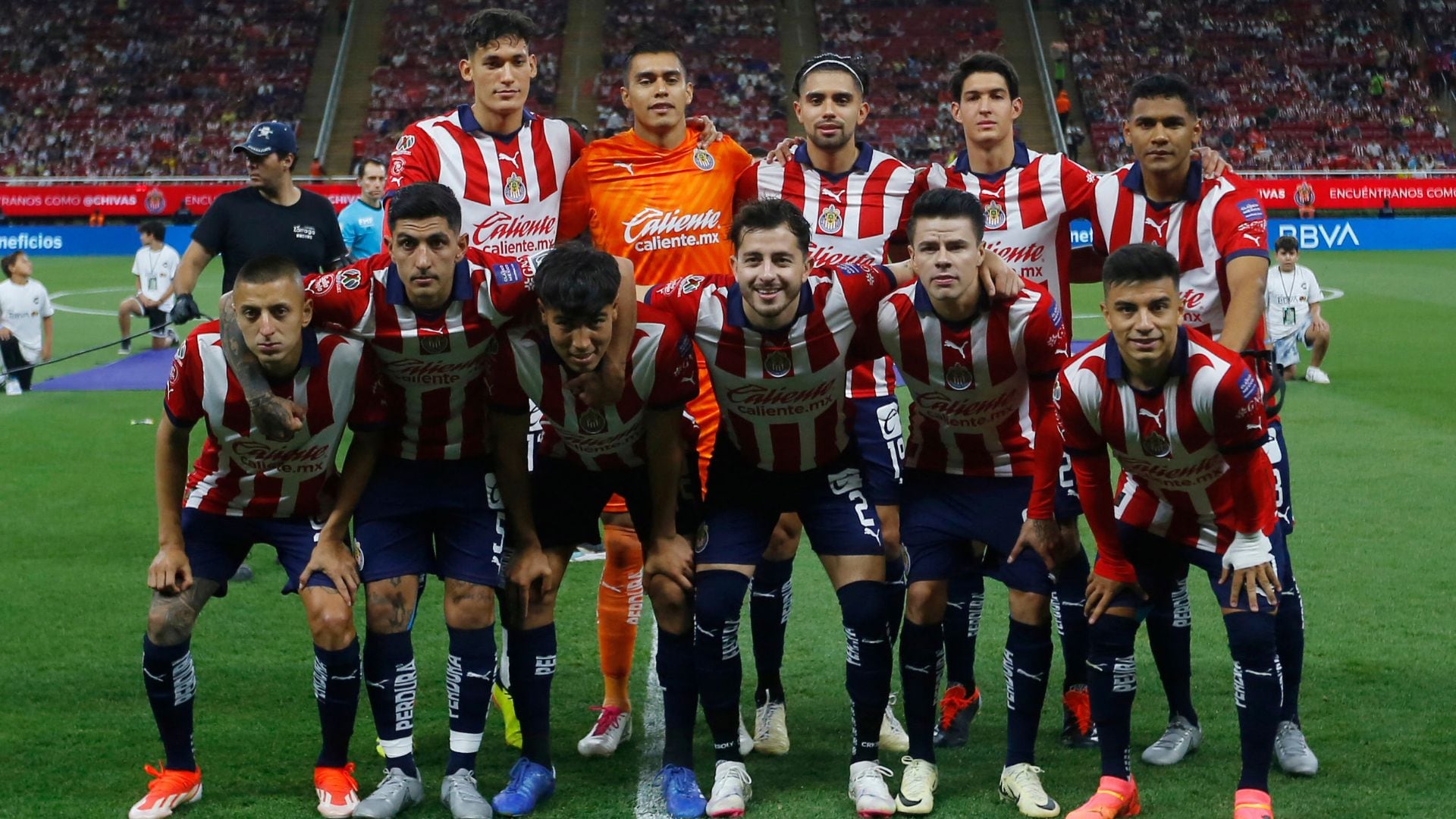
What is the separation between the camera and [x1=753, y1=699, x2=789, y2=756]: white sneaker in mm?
5508

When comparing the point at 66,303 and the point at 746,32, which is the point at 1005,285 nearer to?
the point at 66,303

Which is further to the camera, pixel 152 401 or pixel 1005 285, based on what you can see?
pixel 152 401

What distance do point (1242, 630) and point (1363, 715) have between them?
1.44 meters

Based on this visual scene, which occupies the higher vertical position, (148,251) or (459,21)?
(459,21)

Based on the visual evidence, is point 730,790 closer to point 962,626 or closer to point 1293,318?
point 962,626

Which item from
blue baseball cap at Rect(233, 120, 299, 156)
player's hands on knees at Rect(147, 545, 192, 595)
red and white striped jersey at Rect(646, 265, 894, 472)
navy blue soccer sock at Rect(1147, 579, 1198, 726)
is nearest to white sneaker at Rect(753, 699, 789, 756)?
red and white striped jersey at Rect(646, 265, 894, 472)

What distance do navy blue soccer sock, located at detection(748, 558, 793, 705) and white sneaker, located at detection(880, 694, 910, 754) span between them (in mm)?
408

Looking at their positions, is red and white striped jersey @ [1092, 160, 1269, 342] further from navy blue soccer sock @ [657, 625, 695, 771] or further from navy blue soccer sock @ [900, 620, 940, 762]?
navy blue soccer sock @ [657, 625, 695, 771]

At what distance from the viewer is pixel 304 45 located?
44.0 metres

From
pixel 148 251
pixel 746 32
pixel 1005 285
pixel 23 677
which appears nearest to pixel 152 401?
pixel 148 251

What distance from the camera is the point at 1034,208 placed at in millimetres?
5699

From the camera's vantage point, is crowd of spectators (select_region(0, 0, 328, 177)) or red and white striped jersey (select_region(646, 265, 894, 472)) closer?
red and white striped jersey (select_region(646, 265, 894, 472))

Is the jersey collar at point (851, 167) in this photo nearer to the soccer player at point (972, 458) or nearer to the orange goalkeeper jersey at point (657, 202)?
the orange goalkeeper jersey at point (657, 202)

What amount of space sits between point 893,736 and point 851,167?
2216 millimetres
